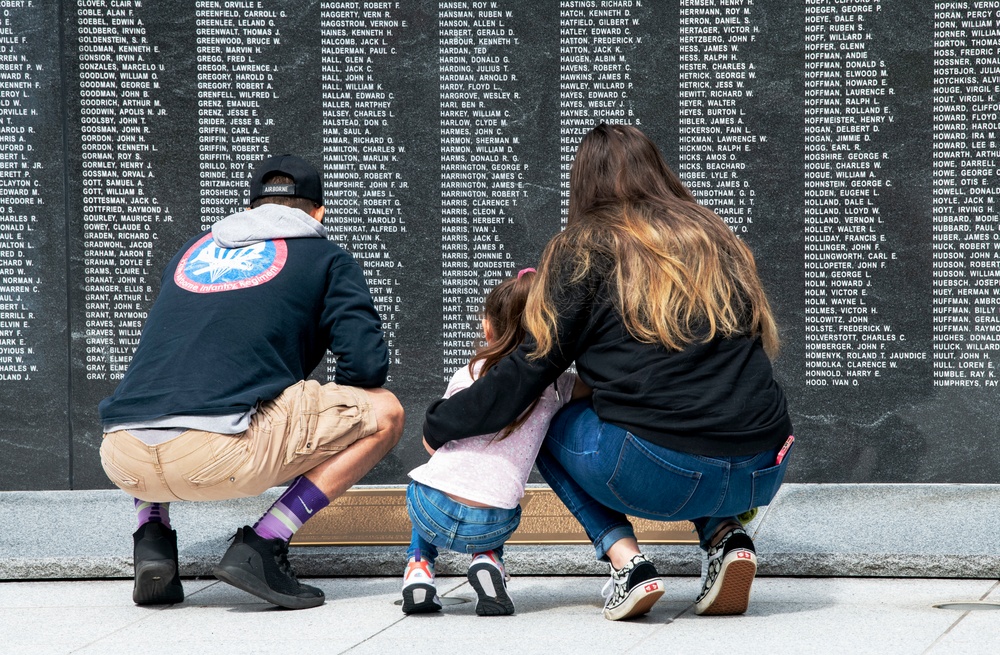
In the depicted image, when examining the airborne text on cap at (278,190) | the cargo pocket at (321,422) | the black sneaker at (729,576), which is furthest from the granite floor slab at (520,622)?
the airborne text on cap at (278,190)

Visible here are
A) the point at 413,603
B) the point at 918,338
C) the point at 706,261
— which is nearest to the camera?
the point at 706,261

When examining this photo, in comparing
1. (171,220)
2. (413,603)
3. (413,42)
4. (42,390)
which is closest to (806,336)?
(413,42)

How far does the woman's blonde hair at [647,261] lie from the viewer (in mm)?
3154

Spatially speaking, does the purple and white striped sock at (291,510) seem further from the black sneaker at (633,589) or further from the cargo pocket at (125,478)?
the black sneaker at (633,589)

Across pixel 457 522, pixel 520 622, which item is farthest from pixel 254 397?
pixel 520 622

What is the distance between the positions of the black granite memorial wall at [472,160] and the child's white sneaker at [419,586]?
221 cm

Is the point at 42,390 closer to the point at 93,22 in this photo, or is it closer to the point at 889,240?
the point at 93,22

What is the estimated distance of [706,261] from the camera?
3201 mm

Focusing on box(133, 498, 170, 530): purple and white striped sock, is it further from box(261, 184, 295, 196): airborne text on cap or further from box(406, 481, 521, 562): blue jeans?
box(261, 184, 295, 196): airborne text on cap

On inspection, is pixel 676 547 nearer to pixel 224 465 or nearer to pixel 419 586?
pixel 419 586

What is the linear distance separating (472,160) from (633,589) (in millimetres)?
2901

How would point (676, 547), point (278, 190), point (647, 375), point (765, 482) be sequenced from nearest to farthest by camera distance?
point (647, 375) → point (765, 482) → point (278, 190) → point (676, 547)

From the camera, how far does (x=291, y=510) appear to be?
11.5ft

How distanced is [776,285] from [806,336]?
0.28m
